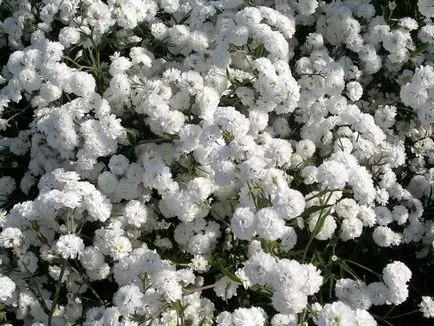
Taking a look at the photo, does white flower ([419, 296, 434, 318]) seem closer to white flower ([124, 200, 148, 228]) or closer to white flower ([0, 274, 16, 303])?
white flower ([124, 200, 148, 228])

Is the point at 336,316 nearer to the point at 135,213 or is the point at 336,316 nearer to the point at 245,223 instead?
the point at 245,223

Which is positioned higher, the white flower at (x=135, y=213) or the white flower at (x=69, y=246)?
the white flower at (x=69, y=246)

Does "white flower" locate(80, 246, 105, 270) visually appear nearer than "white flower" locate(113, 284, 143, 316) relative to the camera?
No

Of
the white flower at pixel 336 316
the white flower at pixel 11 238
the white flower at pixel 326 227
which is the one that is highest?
the white flower at pixel 336 316

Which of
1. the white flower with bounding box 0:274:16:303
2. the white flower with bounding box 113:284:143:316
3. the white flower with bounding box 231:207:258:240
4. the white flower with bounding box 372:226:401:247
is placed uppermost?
the white flower with bounding box 231:207:258:240

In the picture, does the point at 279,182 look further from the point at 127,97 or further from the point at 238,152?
the point at 127,97

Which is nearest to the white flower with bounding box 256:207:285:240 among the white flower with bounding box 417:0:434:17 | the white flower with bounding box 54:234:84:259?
the white flower with bounding box 54:234:84:259

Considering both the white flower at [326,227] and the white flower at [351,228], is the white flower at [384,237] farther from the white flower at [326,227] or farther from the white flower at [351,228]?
the white flower at [326,227]

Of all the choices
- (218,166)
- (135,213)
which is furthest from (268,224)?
Result: (135,213)

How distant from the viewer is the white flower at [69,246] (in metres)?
3.23

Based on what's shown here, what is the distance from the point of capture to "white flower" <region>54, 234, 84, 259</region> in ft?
10.6

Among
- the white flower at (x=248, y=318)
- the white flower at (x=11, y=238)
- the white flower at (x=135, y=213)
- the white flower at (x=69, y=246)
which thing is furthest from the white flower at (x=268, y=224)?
the white flower at (x=11, y=238)

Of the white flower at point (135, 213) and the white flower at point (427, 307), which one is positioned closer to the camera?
the white flower at point (427, 307)

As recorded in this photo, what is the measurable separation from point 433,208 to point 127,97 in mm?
2083
